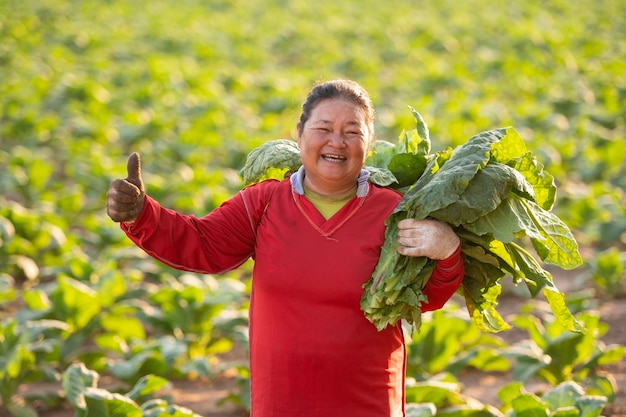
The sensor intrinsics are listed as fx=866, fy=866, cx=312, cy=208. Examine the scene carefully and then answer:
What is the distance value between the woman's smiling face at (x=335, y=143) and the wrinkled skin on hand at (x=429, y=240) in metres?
0.28

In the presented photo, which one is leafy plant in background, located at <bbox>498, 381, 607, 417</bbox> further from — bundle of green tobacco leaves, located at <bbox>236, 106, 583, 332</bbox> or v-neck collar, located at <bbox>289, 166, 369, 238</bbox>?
v-neck collar, located at <bbox>289, 166, 369, 238</bbox>

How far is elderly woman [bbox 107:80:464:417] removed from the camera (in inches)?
102

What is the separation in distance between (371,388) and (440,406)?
6.12 ft

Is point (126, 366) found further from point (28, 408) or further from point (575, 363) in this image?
point (575, 363)

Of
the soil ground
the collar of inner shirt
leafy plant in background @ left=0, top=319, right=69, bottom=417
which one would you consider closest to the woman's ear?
the collar of inner shirt

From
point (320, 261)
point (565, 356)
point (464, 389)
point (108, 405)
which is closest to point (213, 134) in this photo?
point (464, 389)

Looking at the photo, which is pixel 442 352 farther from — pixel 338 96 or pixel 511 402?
pixel 338 96

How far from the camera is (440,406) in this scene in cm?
440

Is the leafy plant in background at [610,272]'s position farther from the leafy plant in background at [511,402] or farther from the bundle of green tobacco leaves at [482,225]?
the bundle of green tobacco leaves at [482,225]

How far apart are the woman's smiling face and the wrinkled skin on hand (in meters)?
0.28

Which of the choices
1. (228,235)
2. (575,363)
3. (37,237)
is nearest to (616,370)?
(575,363)

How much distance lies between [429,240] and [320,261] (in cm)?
34

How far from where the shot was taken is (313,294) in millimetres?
2594

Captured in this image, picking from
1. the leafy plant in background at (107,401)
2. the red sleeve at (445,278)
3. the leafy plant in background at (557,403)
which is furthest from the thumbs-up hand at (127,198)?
the leafy plant in background at (557,403)
